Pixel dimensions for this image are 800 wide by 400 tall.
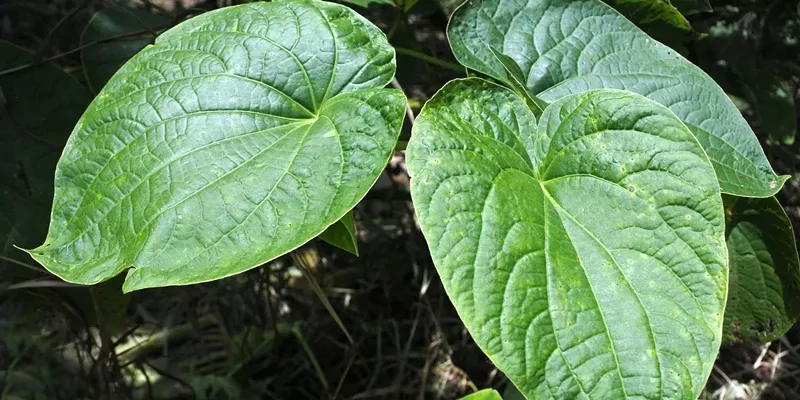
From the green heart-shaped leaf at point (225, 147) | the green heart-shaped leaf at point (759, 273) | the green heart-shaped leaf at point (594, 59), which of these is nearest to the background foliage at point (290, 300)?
the green heart-shaped leaf at point (759, 273)

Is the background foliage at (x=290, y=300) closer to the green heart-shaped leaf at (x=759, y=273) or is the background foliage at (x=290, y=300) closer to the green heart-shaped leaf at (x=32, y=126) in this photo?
the green heart-shaped leaf at (x=32, y=126)

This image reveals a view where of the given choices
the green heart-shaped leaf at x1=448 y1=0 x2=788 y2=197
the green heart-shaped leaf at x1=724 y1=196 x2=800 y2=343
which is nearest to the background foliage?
the green heart-shaped leaf at x1=724 y1=196 x2=800 y2=343

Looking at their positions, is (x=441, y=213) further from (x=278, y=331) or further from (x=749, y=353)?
(x=749, y=353)

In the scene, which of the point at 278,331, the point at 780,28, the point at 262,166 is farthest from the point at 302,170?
the point at 780,28

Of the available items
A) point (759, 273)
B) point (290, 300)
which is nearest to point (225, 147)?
point (759, 273)

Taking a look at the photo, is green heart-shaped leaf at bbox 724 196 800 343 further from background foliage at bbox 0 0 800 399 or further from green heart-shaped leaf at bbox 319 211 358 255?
green heart-shaped leaf at bbox 319 211 358 255
